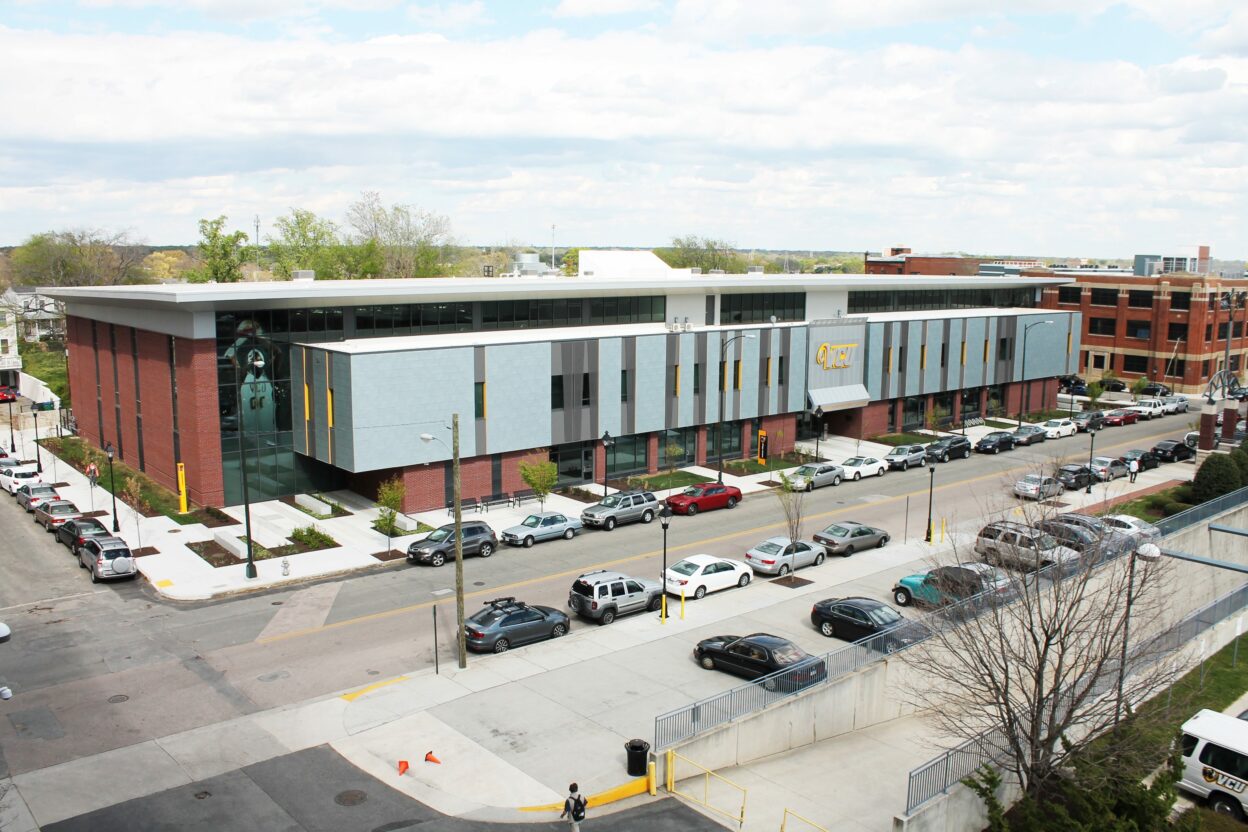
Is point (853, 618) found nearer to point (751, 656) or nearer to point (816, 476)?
point (751, 656)

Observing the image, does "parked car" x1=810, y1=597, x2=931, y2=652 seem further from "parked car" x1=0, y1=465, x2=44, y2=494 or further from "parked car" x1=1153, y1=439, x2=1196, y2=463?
"parked car" x1=0, y1=465, x2=44, y2=494

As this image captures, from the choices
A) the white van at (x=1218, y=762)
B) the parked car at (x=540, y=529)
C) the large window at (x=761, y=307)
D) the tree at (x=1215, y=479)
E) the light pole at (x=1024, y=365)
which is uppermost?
the large window at (x=761, y=307)

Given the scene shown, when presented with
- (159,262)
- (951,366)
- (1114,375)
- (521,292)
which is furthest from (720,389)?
(159,262)

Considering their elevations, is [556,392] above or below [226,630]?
above

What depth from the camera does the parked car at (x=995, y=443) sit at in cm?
6147

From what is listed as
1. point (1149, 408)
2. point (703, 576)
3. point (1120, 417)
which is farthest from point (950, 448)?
point (703, 576)

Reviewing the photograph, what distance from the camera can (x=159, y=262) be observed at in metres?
199

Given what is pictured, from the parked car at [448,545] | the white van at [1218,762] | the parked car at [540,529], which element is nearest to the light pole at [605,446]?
the parked car at [540,529]

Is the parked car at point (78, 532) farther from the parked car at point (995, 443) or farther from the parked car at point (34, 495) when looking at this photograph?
the parked car at point (995, 443)

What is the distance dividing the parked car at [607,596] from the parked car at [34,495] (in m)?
27.1

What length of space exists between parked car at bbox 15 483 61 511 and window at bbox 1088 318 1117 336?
8834 cm

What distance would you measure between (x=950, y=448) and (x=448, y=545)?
3350 cm

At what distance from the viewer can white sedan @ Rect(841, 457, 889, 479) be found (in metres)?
53.9

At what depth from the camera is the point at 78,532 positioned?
38500 mm
